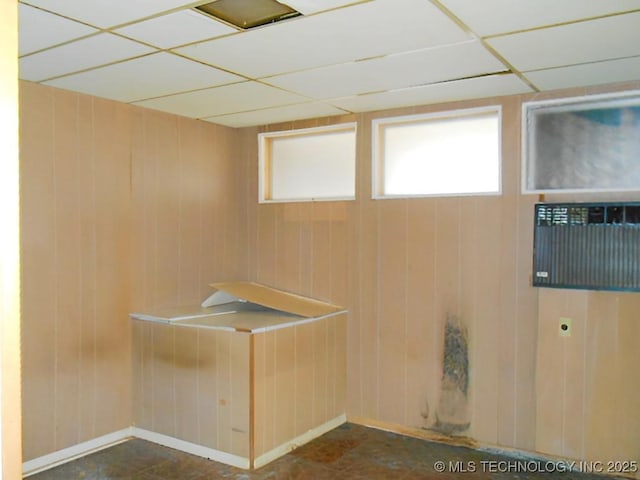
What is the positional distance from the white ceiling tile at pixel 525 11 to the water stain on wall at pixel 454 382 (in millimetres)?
2093

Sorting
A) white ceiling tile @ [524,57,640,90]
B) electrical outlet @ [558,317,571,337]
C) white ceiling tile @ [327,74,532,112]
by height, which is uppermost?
white ceiling tile @ [327,74,532,112]

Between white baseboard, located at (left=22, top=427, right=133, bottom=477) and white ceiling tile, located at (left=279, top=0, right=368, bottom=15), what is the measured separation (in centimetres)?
303

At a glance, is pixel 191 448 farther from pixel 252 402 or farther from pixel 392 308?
pixel 392 308

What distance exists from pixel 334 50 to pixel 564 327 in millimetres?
2208

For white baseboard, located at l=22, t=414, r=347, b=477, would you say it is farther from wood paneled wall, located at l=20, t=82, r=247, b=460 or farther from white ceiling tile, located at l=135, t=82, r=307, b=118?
white ceiling tile, located at l=135, t=82, r=307, b=118

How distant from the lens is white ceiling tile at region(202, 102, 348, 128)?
12.9 ft

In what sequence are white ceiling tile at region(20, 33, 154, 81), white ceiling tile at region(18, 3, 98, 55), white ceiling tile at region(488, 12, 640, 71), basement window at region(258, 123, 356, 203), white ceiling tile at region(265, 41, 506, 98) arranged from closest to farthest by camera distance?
white ceiling tile at region(18, 3, 98, 55) < white ceiling tile at region(488, 12, 640, 71) < white ceiling tile at region(20, 33, 154, 81) < white ceiling tile at region(265, 41, 506, 98) < basement window at region(258, 123, 356, 203)

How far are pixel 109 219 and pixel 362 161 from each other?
1.90 metres

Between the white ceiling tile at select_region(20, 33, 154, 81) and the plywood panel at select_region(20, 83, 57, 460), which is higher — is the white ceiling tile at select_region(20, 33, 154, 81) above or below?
above

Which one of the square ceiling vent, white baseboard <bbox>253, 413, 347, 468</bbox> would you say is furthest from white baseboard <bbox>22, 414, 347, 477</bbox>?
the square ceiling vent

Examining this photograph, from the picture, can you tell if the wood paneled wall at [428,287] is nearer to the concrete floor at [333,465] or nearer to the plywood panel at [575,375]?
the plywood panel at [575,375]

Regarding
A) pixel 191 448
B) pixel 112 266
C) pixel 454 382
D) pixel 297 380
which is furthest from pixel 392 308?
pixel 112 266

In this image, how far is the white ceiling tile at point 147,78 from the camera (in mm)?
2869

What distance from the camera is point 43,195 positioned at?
335cm
